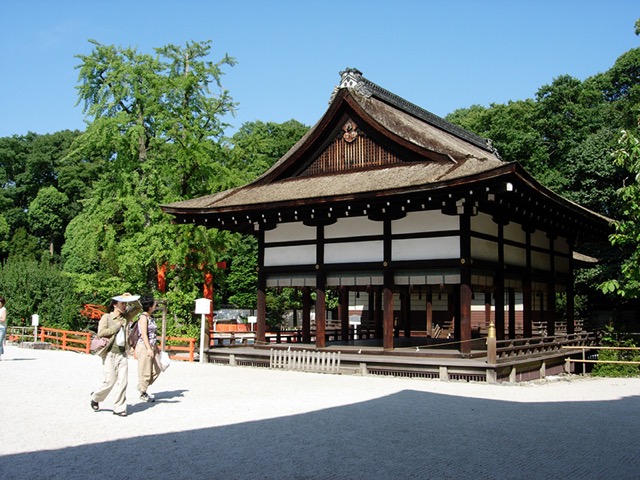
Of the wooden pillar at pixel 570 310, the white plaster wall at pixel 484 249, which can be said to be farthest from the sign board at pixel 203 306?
the wooden pillar at pixel 570 310

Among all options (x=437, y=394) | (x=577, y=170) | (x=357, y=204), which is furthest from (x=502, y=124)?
(x=437, y=394)

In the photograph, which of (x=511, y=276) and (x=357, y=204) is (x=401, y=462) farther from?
(x=511, y=276)

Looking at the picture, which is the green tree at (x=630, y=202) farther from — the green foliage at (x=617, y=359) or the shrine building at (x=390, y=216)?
the green foliage at (x=617, y=359)

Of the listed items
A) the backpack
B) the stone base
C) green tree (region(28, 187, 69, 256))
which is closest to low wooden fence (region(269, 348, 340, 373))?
the backpack

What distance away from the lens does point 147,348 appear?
33.8 feet

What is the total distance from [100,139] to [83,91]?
2988 mm

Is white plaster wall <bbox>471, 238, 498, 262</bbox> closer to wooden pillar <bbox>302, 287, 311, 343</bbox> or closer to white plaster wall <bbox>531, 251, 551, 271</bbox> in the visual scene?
white plaster wall <bbox>531, 251, 551, 271</bbox>

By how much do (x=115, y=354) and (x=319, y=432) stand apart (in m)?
3.38

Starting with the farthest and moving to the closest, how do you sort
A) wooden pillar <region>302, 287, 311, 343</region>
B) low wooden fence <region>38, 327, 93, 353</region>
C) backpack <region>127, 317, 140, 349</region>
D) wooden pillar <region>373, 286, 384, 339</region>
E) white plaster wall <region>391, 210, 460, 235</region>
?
1. wooden pillar <region>373, 286, 384, 339</region>
2. low wooden fence <region>38, 327, 93, 353</region>
3. wooden pillar <region>302, 287, 311, 343</region>
4. white plaster wall <region>391, 210, 460, 235</region>
5. backpack <region>127, 317, 140, 349</region>

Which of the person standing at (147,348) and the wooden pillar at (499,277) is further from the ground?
the wooden pillar at (499,277)

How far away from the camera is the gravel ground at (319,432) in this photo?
6496mm

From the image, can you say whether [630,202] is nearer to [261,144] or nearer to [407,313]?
[407,313]

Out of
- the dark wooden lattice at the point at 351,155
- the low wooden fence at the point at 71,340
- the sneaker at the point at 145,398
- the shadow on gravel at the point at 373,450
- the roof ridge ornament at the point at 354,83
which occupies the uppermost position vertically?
the roof ridge ornament at the point at 354,83

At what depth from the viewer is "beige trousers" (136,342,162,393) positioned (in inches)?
414
